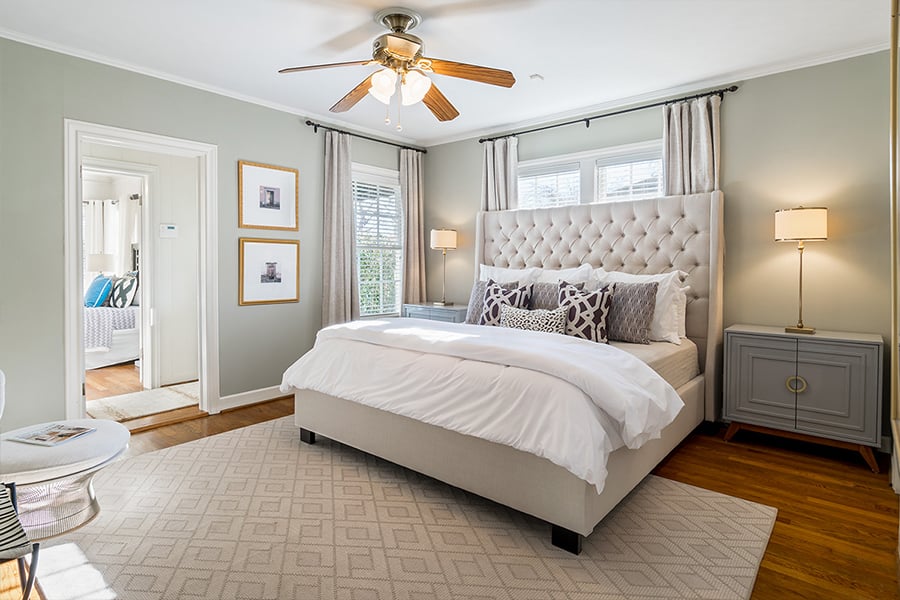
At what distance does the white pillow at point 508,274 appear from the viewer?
4336mm

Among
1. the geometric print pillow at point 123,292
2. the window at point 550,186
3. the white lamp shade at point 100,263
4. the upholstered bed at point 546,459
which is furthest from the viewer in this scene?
the white lamp shade at point 100,263

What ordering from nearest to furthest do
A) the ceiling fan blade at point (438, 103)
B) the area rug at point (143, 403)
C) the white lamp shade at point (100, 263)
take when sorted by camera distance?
the ceiling fan blade at point (438, 103) < the area rug at point (143, 403) < the white lamp shade at point (100, 263)

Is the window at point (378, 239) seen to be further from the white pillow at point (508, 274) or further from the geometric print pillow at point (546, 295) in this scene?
the geometric print pillow at point (546, 295)

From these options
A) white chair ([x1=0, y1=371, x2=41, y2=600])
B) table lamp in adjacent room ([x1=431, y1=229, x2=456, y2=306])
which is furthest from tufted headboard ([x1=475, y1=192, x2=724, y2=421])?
white chair ([x1=0, y1=371, x2=41, y2=600])

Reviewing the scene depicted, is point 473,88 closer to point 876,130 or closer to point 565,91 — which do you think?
point 565,91

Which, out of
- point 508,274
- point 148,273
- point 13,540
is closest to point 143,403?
point 148,273

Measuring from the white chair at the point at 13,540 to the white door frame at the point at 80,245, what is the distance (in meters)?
1.85

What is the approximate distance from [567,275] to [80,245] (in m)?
3.57

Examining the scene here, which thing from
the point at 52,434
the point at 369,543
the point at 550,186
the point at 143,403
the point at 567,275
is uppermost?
the point at 550,186

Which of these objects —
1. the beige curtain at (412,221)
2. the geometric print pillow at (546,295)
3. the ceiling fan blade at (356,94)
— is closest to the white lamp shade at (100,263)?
the beige curtain at (412,221)

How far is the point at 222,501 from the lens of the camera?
2.60 metres

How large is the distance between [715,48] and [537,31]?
1.21 meters

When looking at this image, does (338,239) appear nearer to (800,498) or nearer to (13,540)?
(13,540)

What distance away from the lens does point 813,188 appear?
346 centimetres
